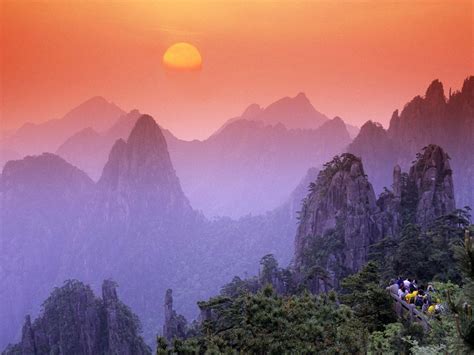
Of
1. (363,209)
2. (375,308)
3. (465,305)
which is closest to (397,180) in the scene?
(363,209)

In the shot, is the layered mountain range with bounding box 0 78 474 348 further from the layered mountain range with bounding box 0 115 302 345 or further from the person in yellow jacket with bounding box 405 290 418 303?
the person in yellow jacket with bounding box 405 290 418 303

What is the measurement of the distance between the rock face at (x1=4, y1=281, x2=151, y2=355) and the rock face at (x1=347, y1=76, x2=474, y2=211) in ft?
228

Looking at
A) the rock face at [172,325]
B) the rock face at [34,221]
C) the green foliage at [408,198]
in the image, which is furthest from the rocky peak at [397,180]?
the rock face at [34,221]

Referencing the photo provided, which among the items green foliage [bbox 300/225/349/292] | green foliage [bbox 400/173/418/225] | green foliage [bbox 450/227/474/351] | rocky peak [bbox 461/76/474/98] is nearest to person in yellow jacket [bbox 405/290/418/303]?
green foliage [bbox 450/227/474/351]

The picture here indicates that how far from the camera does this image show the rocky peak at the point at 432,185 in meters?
54.8

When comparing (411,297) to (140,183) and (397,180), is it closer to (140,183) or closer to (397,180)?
(397,180)

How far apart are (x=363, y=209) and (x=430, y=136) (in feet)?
186

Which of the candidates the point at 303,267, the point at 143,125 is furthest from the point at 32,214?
the point at 303,267

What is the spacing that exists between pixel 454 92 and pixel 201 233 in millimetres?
82333

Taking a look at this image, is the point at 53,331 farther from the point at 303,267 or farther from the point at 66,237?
the point at 66,237

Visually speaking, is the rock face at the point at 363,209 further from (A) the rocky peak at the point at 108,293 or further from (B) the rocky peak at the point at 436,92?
(B) the rocky peak at the point at 436,92

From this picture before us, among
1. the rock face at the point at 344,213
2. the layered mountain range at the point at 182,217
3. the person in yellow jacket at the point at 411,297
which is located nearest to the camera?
the person in yellow jacket at the point at 411,297

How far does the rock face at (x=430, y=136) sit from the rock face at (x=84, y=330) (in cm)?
6947

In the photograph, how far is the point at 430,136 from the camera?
Result: 10531 cm
